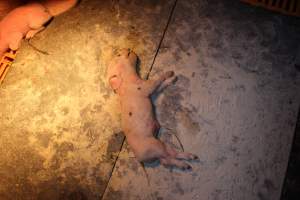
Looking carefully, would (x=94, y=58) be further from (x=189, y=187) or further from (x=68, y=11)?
(x=189, y=187)

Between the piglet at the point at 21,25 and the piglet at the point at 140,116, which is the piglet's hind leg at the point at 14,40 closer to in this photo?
the piglet at the point at 21,25

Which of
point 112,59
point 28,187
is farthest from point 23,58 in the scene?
point 28,187

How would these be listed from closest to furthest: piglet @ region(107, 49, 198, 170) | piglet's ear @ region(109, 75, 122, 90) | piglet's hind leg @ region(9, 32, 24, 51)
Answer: piglet @ region(107, 49, 198, 170) < piglet's ear @ region(109, 75, 122, 90) < piglet's hind leg @ region(9, 32, 24, 51)

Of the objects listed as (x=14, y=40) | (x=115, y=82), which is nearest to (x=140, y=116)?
(x=115, y=82)

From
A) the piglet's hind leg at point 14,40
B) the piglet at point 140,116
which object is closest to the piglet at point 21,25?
the piglet's hind leg at point 14,40

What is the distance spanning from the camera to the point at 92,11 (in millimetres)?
3416

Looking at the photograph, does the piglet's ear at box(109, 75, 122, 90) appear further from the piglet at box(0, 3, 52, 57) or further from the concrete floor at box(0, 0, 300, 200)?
the piglet at box(0, 3, 52, 57)

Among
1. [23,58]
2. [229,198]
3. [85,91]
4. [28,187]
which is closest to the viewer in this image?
[229,198]

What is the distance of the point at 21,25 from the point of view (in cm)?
335

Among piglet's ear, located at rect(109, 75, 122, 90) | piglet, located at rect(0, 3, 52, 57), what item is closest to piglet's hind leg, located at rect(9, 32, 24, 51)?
piglet, located at rect(0, 3, 52, 57)

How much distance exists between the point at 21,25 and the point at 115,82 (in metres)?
1.20

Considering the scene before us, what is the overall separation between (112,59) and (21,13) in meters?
1.06

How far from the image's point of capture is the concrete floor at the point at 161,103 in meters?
2.74

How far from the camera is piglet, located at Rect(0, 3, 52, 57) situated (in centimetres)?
334
